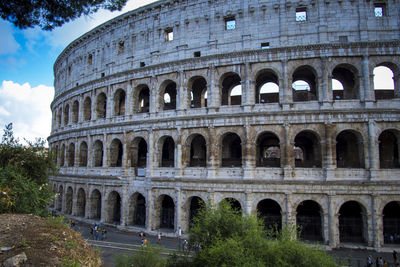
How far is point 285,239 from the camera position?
9.71 meters

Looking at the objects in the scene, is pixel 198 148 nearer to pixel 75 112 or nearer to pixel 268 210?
pixel 268 210

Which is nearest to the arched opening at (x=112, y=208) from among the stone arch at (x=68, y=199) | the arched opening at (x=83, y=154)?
the arched opening at (x=83, y=154)

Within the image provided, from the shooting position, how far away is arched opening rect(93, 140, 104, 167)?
25031 millimetres

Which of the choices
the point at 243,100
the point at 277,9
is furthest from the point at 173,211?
the point at 277,9

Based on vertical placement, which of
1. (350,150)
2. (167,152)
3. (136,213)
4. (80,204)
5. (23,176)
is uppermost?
(167,152)

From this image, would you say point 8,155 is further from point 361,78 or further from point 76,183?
point 361,78

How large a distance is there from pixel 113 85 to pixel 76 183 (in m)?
10.0

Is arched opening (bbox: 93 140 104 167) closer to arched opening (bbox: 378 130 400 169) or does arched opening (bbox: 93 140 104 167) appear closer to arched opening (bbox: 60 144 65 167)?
arched opening (bbox: 60 144 65 167)

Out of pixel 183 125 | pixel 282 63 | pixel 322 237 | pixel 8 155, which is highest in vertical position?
pixel 282 63

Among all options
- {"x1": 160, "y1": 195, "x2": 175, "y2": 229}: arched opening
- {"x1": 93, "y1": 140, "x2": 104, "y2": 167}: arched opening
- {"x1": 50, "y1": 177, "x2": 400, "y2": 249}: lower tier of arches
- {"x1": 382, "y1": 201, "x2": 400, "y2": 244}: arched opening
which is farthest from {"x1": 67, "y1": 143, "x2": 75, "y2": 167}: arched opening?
{"x1": 382, "y1": 201, "x2": 400, "y2": 244}: arched opening

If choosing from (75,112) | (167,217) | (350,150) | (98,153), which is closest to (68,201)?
(98,153)

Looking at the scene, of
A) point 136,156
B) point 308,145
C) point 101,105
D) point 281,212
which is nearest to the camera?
point 281,212

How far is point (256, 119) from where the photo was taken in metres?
18.5

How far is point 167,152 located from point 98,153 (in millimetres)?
6387
